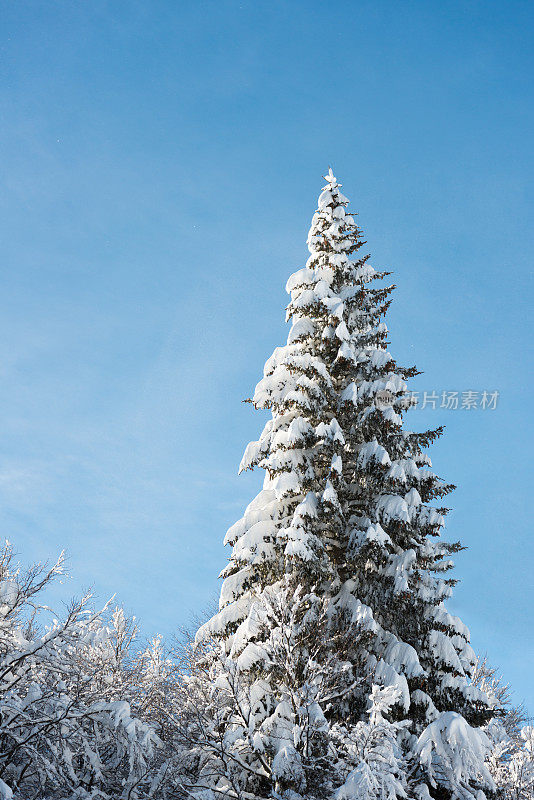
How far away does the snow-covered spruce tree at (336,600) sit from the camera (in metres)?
10.4

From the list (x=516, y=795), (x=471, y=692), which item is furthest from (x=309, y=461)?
(x=516, y=795)

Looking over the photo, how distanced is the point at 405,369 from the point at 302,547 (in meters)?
6.31

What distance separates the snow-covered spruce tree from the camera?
34.2 ft

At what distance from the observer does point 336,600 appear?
527 inches

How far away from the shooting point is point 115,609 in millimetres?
29031

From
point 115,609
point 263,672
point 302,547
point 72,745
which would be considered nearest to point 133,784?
point 72,745

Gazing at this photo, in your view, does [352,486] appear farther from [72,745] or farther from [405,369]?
[72,745]

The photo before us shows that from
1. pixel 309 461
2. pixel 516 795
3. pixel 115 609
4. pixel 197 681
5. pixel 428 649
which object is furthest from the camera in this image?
pixel 115 609

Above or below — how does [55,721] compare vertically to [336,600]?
below

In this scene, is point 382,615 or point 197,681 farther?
point 382,615

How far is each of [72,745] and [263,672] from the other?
4.64 metres

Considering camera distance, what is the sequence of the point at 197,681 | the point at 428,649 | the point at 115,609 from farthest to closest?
the point at 115,609 < the point at 428,649 < the point at 197,681

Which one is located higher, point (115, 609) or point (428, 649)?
point (115, 609)

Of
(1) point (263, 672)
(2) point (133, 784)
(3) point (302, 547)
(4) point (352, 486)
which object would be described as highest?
(4) point (352, 486)
